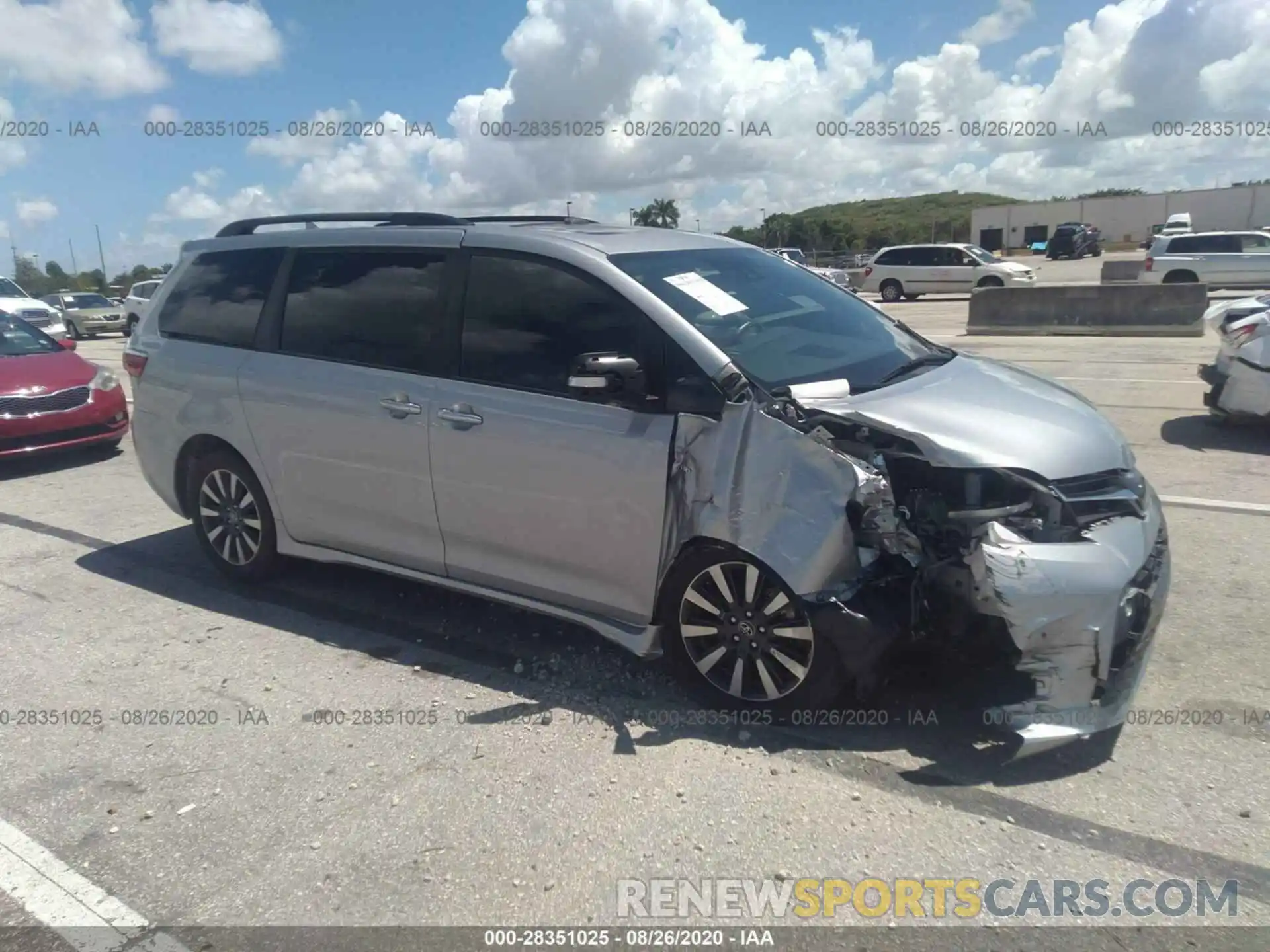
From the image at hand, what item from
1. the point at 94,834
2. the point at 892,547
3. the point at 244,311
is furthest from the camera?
the point at 244,311

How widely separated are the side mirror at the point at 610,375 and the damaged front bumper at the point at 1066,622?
4.66 ft

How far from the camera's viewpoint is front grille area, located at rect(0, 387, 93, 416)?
28.1ft

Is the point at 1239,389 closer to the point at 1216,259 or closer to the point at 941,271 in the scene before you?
the point at 1216,259

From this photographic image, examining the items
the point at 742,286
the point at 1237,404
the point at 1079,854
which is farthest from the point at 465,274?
the point at 1237,404

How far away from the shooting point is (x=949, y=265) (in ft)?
98.3

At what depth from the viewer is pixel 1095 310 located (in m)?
18.3

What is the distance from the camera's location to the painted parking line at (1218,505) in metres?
6.20

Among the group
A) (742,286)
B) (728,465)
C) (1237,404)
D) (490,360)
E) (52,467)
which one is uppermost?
(742,286)

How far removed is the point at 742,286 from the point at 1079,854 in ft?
8.80

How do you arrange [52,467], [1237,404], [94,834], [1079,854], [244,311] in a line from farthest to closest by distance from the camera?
[52,467]
[1237,404]
[244,311]
[94,834]
[1079,854]

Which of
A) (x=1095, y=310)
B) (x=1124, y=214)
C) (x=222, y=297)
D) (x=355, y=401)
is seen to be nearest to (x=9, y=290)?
(x=222, y=297)

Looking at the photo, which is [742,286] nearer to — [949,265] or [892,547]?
[892,547]

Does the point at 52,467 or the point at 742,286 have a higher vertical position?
the point at 742,286

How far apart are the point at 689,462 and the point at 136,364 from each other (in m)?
3.86
